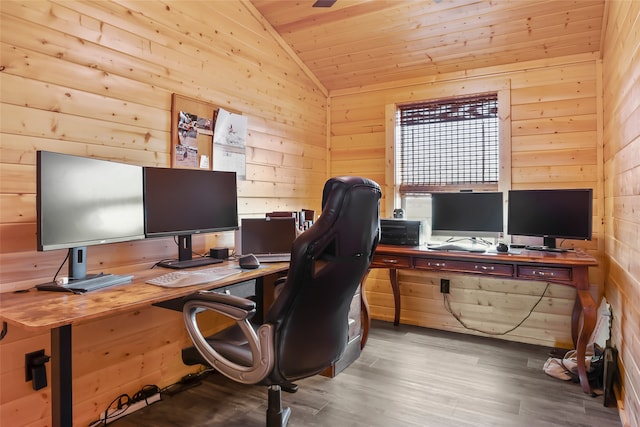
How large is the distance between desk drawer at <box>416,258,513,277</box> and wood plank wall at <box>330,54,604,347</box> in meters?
0.68

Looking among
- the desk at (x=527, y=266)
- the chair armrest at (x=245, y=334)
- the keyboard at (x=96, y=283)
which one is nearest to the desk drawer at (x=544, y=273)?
the desk at (x=527, y=266)

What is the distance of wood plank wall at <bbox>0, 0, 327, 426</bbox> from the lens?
1772mm

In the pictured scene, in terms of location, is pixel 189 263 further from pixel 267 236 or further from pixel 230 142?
pixel 230 142

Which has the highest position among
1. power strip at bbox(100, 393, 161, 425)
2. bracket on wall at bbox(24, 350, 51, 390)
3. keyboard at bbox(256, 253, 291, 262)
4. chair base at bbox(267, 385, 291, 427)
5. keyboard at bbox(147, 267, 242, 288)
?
keyboard at bbox(256, 253, 291, 262)

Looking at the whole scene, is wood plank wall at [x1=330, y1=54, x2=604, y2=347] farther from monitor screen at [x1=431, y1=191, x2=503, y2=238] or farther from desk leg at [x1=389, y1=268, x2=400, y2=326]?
monitor screen at [x1=431, y1=191, x2=503, y2=238]

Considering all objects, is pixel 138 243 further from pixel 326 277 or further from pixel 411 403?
pixel 411 403

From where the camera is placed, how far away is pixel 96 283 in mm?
1710

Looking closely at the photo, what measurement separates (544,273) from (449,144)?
4.84 ft

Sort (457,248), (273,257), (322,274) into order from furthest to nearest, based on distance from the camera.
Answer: (457,248), (273,257), (322,274)

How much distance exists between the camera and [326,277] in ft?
4.81

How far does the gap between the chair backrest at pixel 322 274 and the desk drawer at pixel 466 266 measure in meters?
1.52

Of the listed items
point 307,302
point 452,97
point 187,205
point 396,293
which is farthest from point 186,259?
point 452,97

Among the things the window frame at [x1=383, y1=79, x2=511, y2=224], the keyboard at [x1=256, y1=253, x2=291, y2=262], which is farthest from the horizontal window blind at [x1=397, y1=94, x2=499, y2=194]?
the keyboard at [x1=256, y1=253, x2=291, y2=262]

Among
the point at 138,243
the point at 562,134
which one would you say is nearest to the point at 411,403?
the point at 138,243
